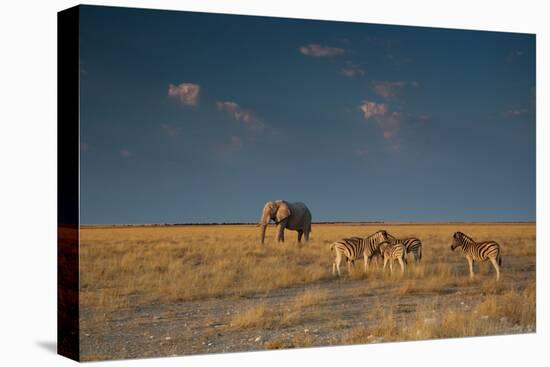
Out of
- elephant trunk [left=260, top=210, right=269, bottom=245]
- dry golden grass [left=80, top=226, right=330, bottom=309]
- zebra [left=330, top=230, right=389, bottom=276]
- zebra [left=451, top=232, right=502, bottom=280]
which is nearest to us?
dry golden grass [left=80, top=226, right=330, bottom=309]

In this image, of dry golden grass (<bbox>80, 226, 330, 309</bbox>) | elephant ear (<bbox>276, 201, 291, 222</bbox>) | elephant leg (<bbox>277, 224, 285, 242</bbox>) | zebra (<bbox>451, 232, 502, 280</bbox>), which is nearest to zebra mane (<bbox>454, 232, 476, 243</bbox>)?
zebra (<bbox>451, 232, 502, 280</bbox>)

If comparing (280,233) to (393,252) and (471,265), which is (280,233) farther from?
(471,265)

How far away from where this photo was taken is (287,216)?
15672mm

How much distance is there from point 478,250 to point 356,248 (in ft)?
7.84

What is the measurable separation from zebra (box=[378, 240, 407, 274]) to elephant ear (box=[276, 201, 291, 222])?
203cm

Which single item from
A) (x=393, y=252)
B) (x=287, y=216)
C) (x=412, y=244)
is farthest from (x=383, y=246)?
(x=287, y=216)

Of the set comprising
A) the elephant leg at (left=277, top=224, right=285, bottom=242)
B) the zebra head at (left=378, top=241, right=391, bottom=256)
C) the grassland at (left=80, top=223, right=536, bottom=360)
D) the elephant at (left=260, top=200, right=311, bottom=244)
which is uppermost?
the elephant at (left=260, top=200, right=311, bottom=244)

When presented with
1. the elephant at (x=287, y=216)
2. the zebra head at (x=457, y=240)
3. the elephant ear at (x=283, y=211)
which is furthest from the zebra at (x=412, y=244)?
the elephant ear at (x=283, y=211)

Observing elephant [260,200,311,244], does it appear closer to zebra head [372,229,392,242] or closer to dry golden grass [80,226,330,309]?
dry golden grass [80,226,330,309]

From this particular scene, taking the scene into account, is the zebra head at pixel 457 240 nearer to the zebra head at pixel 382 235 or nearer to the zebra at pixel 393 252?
the zebra at pixel 393 252

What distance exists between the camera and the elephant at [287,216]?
51.4ft

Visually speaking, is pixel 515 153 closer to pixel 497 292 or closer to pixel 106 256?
pixel 497 292

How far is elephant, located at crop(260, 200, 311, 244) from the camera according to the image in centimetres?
1566

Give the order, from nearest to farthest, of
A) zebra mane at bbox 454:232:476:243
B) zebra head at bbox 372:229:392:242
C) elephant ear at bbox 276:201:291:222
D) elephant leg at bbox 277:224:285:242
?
elephant ear at bbox 276:201:291:222 → elephant leg at bbox 277:224:285:242 → zebra head at bbox 372:229:392:242 → zebra mane at bbox 454:232:476:243
